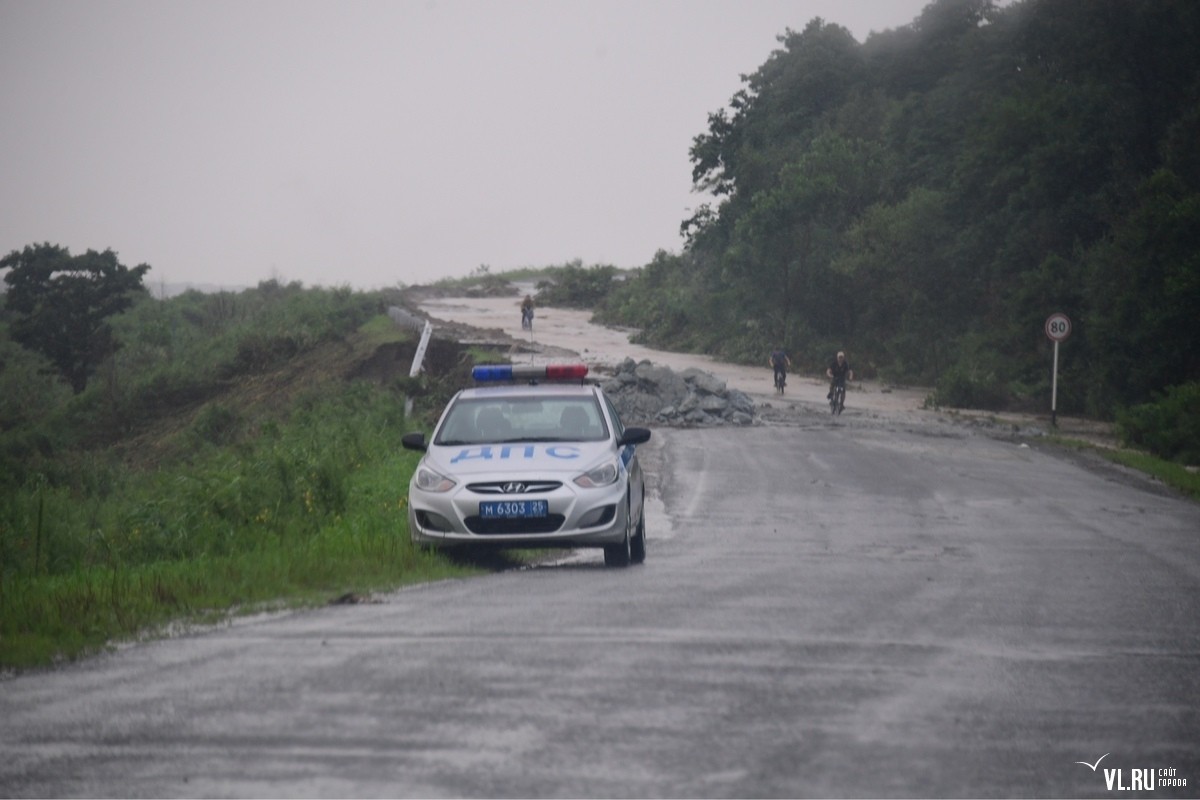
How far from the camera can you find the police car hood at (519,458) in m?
13.4

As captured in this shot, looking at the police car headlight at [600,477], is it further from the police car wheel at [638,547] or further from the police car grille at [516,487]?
the police car wheel at [638,547]

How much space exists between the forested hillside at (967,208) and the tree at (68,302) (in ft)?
84.0

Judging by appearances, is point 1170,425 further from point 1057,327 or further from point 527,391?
point 527,391

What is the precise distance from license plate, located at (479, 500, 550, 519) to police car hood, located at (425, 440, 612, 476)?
0.32 meters

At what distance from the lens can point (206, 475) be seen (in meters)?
26.0

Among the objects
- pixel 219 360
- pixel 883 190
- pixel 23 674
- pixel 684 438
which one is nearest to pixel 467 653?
pixel 23 674

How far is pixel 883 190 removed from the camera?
6225 cm

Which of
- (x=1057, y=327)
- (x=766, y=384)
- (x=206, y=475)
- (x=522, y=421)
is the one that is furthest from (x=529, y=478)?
(x=766, y=384)

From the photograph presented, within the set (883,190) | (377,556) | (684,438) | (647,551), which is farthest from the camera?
(883,190)

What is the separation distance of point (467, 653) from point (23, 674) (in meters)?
2.49

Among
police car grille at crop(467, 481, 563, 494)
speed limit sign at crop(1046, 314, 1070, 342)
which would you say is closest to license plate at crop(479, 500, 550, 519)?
police car grille at crop(467, 481, 563, 494)

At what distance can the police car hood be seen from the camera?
527 inches

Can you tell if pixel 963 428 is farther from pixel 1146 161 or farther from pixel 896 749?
pixel 896 749
